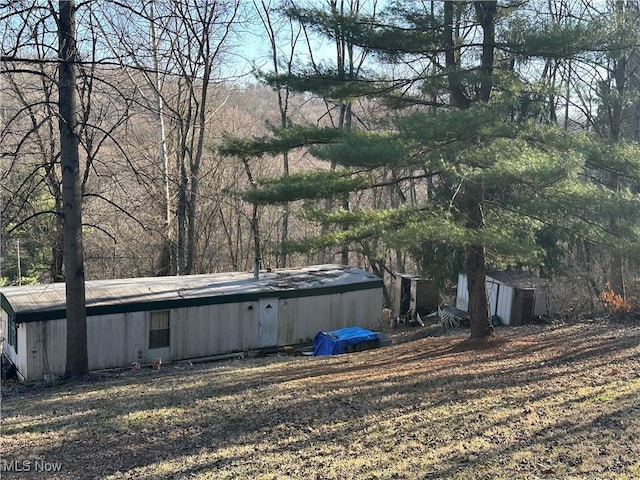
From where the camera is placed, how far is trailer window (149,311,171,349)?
1370 cm

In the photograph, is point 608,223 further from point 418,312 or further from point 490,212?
point 418,312

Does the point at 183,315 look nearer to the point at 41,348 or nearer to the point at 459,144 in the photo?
the point at 41,348

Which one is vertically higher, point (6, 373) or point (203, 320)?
point (203, 320)

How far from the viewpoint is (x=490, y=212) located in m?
11.1

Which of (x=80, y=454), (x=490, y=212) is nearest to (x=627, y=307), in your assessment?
(x=490, y=212)

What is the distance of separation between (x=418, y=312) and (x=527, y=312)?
426 cm

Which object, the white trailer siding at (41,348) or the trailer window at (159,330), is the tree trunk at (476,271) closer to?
the trailer window at (159,330)

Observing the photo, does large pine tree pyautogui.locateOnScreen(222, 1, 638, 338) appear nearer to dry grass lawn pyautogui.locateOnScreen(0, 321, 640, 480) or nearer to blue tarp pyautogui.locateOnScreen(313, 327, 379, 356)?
dry grass lawn pyautogui.locateOnScreen(0, 321, 640, 480)

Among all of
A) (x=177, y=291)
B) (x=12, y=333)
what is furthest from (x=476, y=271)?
→ (x=12, y=333)

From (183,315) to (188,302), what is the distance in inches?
14.1

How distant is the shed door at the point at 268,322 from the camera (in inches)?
594

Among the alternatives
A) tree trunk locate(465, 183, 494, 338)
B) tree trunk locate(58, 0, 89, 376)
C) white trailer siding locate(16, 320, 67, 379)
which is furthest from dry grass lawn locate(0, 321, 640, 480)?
white trailer siding locate(16, 320, 67, 379)

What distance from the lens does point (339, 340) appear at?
13.8 meters

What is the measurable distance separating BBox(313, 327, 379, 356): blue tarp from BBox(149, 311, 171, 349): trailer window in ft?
12.4
